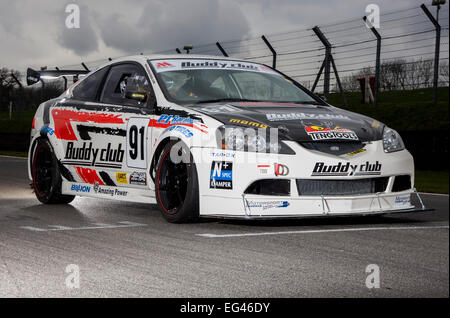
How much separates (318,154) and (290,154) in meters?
0.23

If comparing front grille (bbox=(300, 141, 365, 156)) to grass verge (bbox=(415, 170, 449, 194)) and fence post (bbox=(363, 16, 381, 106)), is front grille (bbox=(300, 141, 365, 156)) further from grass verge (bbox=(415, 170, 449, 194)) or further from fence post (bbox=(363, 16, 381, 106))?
fence post (bbox=(363, 16, 381, 106))

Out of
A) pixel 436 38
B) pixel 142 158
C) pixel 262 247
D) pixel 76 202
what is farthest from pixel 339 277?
pixel 436 38

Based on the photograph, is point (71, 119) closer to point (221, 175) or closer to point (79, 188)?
point (79, 188)

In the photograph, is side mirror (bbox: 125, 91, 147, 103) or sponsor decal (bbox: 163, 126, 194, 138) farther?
side mirror (bbox: 125, 91, 147, 103)

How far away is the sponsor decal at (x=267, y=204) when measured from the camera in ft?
21.6

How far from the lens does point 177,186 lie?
7117 mm

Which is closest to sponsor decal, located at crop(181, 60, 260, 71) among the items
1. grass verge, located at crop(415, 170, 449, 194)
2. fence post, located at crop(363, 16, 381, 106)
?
grass verge, located at crop(415, 170, 449, 194)

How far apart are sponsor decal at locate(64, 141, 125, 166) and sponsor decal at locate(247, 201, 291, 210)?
1.75 meters

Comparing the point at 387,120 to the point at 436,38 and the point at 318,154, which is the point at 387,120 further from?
the point at 318,154

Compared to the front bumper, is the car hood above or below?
above

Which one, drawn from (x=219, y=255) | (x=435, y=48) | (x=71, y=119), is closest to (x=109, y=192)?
(x=71, y=119)

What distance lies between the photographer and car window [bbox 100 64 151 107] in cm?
793
